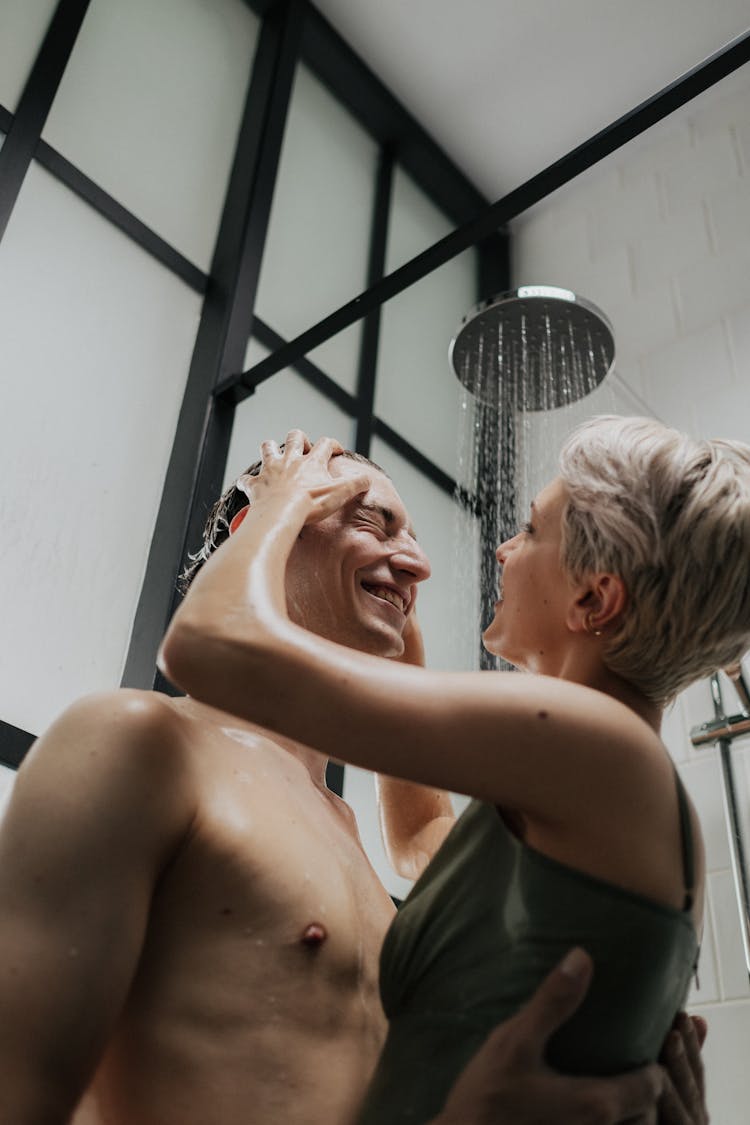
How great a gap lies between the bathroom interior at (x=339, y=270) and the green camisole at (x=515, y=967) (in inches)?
34.7

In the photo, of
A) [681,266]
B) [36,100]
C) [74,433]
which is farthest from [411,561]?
[681,266]

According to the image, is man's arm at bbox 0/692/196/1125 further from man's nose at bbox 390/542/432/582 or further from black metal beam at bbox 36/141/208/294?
black metal beam at bbox 36/141/208/294

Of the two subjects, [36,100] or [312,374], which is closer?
[36,100]

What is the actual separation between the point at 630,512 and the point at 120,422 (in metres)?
1.32

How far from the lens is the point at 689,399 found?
105 inches

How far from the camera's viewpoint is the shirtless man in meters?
0.73

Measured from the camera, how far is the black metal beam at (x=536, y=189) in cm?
145

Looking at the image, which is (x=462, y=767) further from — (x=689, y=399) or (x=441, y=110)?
(x=441, y=110)

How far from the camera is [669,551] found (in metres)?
0.83

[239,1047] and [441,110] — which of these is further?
[441,110]

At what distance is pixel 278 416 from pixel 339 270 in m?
0.68

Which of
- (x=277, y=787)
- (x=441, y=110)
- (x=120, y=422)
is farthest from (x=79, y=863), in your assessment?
(x=441, y=110)

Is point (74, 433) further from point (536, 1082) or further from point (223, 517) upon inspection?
point (536, 1082)

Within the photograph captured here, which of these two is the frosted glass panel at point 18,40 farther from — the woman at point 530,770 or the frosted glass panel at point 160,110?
the woman at point 530,770
